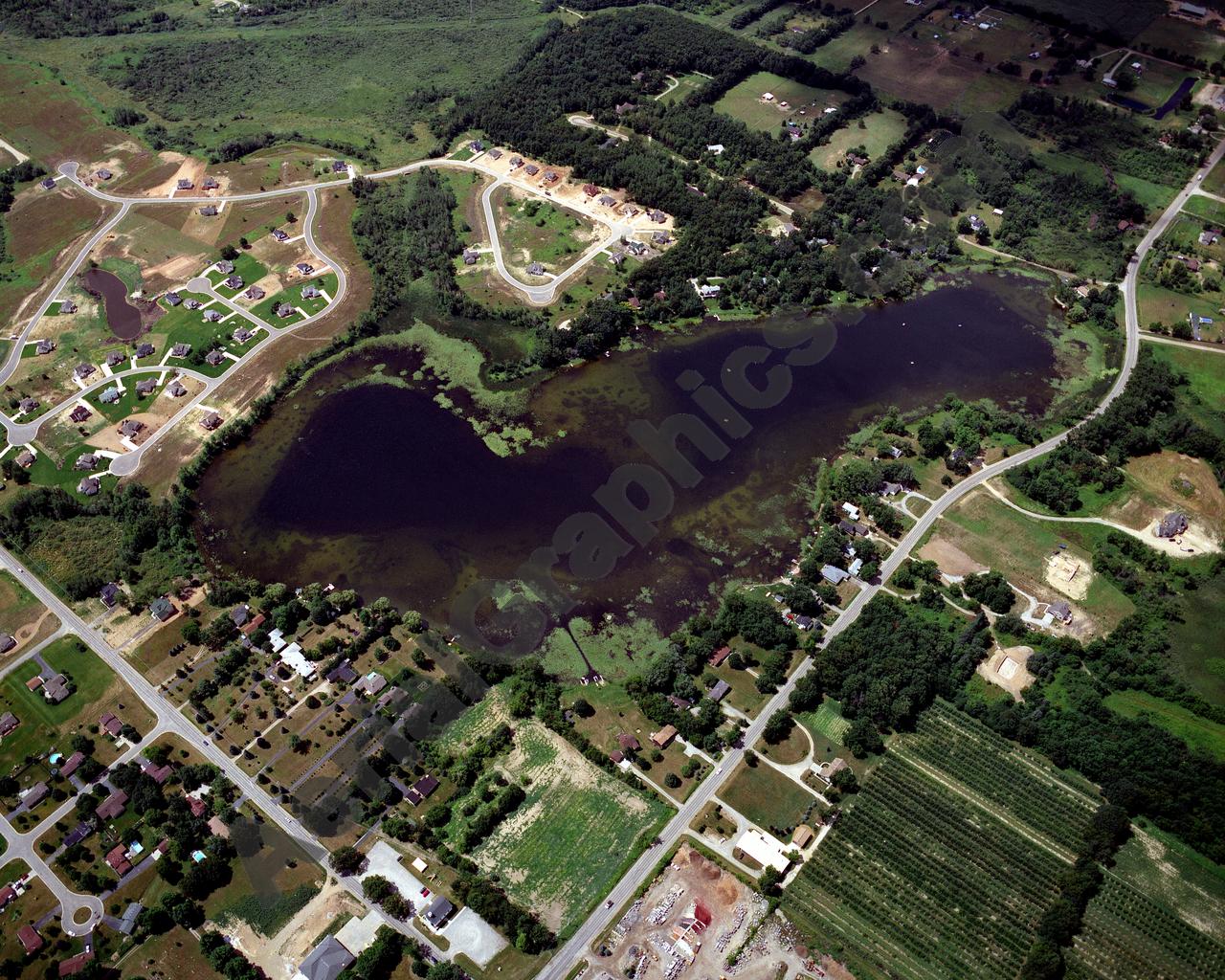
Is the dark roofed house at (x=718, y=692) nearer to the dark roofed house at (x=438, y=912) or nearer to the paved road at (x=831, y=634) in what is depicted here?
the paved road at (x=831, y=634)

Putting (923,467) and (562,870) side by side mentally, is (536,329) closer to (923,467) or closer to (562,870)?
(923,467)

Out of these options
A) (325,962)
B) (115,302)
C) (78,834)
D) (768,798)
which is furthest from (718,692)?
(115,302)

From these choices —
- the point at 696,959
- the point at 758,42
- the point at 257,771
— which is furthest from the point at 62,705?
the point at 758,42

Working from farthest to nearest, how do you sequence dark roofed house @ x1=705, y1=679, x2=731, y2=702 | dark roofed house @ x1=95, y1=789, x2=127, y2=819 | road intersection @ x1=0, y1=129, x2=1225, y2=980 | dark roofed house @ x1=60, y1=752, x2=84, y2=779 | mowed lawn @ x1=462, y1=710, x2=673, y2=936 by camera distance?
1. dark roofed house @ x1=705, y1=679, x2=731, y2=702
2. dark roofed house @ x1=60, y1=752, x2=84, y2=779
3. dark roofed house @ x1=95, y1=789, x2=127, y2=819
4. mowed lawn @ x1=462, y1=710, x2=673, y2=936
5. road intersection @ x1=0, y1=129, x2=1225, y2=980

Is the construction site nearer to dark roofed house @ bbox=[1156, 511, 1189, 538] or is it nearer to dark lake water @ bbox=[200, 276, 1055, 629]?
dark lake water @ bbox=[200, 276, 1055, 629]

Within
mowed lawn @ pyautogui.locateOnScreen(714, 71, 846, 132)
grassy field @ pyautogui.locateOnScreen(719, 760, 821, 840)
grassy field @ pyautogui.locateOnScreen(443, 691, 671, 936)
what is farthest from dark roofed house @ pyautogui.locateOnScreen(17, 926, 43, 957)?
mowed lawn @ pyautogui.locateOnScreen(714, 71, 846, 132)

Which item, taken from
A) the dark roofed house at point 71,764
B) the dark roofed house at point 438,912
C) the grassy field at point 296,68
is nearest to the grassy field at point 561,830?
the dark roofed house at point 438,912
